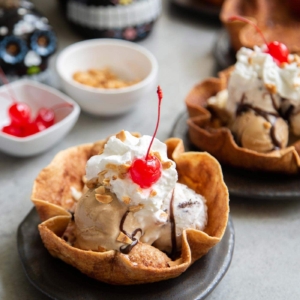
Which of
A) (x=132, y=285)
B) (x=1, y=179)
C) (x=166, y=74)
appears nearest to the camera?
(x=132, y=285)

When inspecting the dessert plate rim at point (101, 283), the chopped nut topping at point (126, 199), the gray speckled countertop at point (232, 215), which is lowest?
the gray speckled countertop at point (232, 215)

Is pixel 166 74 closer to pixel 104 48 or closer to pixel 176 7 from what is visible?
pixel 104 48

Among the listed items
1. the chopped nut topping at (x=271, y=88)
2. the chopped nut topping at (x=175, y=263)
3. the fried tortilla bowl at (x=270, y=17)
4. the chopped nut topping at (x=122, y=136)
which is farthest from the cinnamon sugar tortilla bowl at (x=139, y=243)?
the fried tortilla bowl at (x=270, y=17)

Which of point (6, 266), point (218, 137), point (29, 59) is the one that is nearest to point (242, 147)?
point (218, 137)

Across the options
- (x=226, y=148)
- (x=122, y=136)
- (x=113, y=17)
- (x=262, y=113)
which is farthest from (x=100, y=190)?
(x=113, y=17)

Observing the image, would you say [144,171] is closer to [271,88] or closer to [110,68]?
[271,88]

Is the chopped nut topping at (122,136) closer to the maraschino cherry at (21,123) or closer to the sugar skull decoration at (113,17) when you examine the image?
the maraschino cherry at (21,123)
